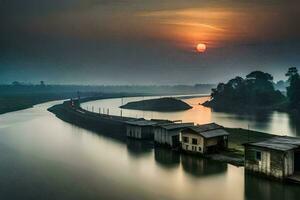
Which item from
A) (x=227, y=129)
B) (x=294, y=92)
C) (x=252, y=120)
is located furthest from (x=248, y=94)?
(x=227, y=129)

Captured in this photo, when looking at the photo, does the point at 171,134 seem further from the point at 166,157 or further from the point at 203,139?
the point at 203,139

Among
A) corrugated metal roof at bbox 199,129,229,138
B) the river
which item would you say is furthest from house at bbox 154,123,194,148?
corrugated metal roof at bbox 199,129,229,138

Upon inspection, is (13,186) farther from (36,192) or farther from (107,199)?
(107,199)

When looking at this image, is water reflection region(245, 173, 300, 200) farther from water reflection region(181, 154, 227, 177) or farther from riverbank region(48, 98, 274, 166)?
riverbank region(48, 98, 274, 166)

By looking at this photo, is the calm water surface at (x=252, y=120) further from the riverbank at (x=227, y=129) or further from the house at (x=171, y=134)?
the house at (x=171, y=134)

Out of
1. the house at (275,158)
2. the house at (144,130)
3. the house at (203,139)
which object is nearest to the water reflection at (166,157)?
the house at (203,139)
